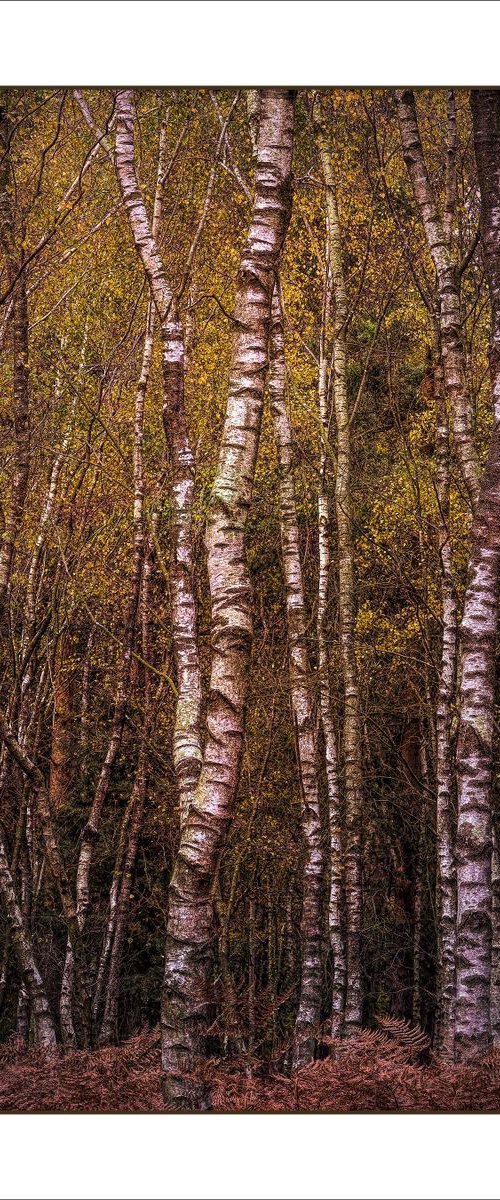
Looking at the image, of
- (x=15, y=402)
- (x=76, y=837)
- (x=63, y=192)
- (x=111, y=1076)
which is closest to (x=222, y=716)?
(x=111, y=1076)

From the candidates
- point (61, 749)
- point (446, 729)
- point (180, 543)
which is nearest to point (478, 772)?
point (180, 543)

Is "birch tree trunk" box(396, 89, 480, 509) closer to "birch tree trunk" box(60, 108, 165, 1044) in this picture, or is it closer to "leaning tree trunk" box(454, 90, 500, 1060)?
"leaning tree trunk" box(454, 90, 500, 1060)

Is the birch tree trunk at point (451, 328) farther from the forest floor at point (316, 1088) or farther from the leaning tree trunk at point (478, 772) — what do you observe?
the forest floor at point (316, 1088)

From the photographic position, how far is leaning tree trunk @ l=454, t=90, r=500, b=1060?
496cm

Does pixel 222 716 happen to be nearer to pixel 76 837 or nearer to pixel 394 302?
pixel 394 302

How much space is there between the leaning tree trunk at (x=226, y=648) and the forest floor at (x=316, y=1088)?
1.16 ft

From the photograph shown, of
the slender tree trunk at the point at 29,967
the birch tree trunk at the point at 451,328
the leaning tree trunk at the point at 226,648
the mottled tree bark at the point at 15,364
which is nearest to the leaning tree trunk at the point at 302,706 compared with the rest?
the birch tree trunk at the point at 451,328

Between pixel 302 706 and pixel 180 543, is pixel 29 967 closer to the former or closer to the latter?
pixel 302 706

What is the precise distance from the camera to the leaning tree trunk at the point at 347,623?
8719 millimetres

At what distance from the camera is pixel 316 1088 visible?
458 centimetres

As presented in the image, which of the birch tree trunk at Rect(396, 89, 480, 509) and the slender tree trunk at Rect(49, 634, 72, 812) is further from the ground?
the birch tree trunk at Rect(396, 89, 480, 509)

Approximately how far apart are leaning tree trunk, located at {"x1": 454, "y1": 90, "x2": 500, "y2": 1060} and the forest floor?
0.82 ft

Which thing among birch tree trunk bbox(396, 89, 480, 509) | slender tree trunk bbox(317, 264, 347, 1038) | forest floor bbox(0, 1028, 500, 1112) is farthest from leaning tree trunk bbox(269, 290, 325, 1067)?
forest floor bbox(0, 1028, 500, 1112)

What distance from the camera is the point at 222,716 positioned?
396cm
